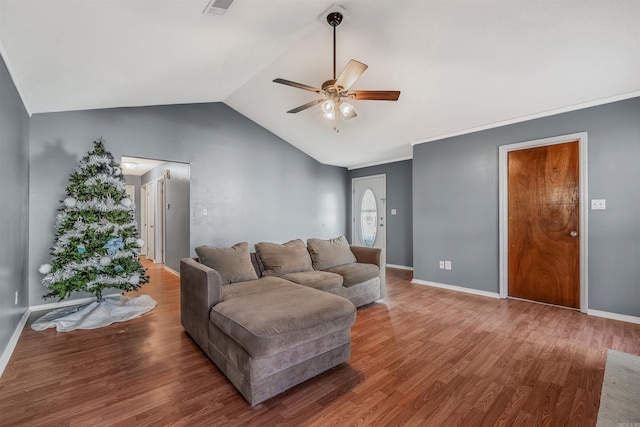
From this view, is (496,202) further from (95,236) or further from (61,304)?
(61,304)

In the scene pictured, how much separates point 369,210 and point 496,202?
121 inches

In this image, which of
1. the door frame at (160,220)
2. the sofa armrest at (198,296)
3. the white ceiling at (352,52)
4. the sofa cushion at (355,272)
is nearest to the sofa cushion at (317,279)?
the sofa cushion at (355,272)

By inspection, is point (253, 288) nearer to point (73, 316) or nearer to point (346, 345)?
point (346, 345)

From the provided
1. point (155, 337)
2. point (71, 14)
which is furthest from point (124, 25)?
point (155, 337)

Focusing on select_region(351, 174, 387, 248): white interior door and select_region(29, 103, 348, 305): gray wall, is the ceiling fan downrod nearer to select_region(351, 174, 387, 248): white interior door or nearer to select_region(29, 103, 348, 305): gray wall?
select_region(29, 103, 348, 305): gray wall

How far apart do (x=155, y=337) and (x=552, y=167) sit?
4997 mm

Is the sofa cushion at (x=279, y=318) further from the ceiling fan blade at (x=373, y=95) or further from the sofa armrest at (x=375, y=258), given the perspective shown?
the ceiling fan blade at (x=373, y=95)

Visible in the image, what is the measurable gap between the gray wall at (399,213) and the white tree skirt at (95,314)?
4660 millimetres

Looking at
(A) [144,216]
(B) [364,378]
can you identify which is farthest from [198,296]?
(A) [144,216]

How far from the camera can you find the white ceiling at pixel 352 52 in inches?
81.4

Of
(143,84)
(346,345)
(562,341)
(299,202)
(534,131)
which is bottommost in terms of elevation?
(562,341)

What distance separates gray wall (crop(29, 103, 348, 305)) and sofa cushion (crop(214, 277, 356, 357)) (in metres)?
2.87

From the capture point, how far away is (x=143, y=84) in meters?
3.21

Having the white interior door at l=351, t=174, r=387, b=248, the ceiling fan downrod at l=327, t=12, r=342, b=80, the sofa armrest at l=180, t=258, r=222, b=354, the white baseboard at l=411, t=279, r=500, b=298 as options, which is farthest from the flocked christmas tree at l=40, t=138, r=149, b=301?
the white interior door at l=351, t=174, r=387, b=248
